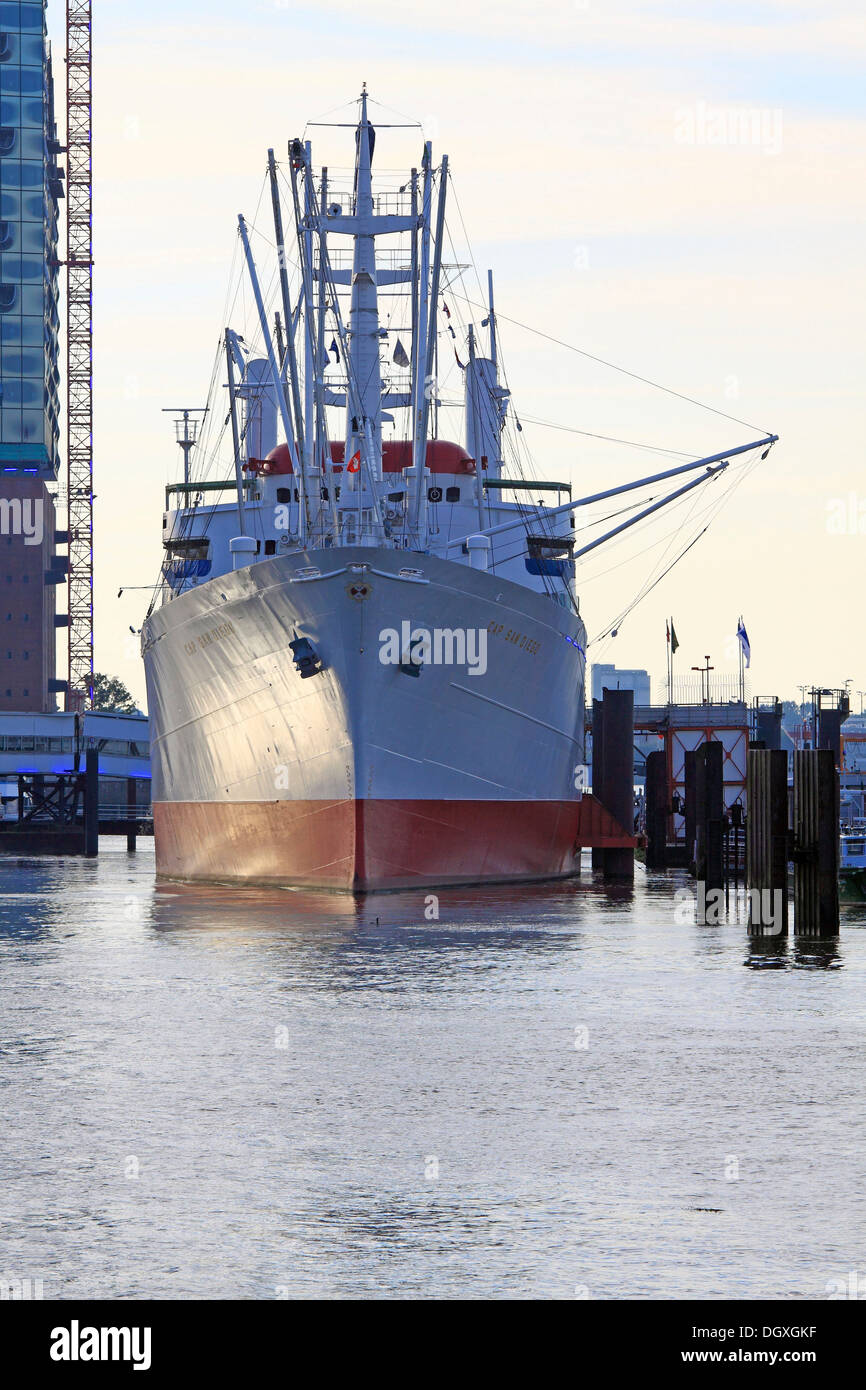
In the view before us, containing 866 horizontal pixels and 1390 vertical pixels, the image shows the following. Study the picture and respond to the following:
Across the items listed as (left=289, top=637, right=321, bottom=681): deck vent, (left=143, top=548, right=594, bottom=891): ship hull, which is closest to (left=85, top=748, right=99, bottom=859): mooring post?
(left=143, top=548, right=594, bottom=891): ship hull

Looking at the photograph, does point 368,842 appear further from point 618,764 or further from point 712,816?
point 618,764

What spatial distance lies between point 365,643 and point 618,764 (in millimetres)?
17929

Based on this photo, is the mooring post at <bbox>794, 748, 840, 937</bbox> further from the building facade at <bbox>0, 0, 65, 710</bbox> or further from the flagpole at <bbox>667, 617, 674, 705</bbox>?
the building facade at <bbox>0, 0, 65, 710</bbox>

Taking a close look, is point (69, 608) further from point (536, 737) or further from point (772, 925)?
point (772, 925)

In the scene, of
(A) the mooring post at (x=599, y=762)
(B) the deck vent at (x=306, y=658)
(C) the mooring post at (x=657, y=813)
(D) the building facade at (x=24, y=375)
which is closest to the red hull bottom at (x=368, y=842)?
(B) the deck vent at (x=306, y=658)

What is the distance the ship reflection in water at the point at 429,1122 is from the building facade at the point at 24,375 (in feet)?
521

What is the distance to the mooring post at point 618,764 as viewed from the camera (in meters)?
50.9

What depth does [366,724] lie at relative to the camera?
34875mm

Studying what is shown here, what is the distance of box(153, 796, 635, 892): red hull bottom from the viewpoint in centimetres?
3525

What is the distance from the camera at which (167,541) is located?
2009 inches

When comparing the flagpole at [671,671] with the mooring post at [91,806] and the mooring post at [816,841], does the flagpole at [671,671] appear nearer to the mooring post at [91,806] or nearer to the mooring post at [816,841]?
the mooring post at [91,806]

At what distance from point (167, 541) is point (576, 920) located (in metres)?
22.9
